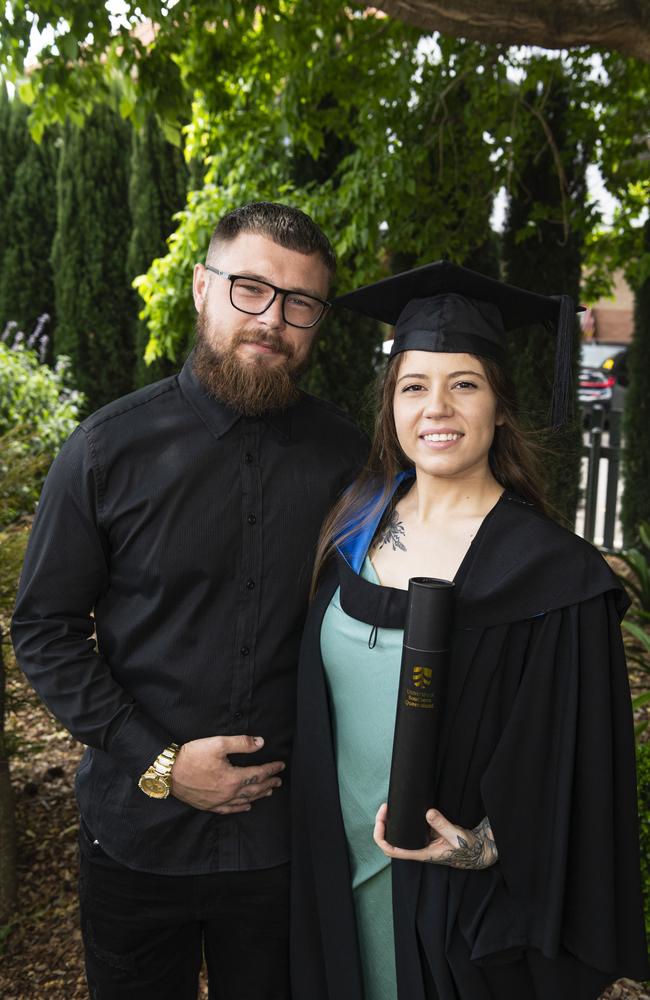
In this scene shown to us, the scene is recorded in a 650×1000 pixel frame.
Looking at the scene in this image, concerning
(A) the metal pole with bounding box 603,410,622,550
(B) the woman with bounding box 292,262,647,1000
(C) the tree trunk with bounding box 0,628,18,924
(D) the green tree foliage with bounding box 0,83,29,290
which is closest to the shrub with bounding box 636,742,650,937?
(B) the woman with bounding box 292,262,647,1000

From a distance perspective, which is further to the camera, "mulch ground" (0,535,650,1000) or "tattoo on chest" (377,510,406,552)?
"mulch ground" (0,535,650,1000)

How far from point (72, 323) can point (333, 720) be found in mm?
8917

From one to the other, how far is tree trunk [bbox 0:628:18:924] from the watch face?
149 centimetres

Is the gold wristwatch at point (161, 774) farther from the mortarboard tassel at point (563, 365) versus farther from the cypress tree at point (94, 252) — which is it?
the cypress tree at point (94, 252)

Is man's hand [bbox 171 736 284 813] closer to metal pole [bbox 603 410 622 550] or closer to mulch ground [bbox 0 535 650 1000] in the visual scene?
mulch ground [bbox 0 535 650 1000]

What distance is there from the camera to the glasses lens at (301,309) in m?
2.00

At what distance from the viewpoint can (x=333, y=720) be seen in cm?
190

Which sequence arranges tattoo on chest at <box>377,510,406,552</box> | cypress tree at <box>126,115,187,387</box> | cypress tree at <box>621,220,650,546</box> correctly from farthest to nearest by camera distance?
cypress tree at <box>126,115,187,387</box> < cypress tree at <box>621,220,650,546</box> < tattoo on chest at <box>377,510,406,552</box>

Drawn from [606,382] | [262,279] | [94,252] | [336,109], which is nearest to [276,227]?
[262,279]

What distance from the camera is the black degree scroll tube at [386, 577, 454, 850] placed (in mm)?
1506

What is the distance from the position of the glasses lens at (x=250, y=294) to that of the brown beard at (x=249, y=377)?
6 centimetres

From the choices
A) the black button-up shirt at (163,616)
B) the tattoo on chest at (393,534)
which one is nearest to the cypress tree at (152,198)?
the black button-up shirt at (163,616)

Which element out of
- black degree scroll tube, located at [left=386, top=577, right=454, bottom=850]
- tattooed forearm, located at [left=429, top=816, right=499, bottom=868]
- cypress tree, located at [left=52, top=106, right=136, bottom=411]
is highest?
cypress tree, located at [left=52, top=106, right=136, bottom=411]

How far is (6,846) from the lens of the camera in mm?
3203
